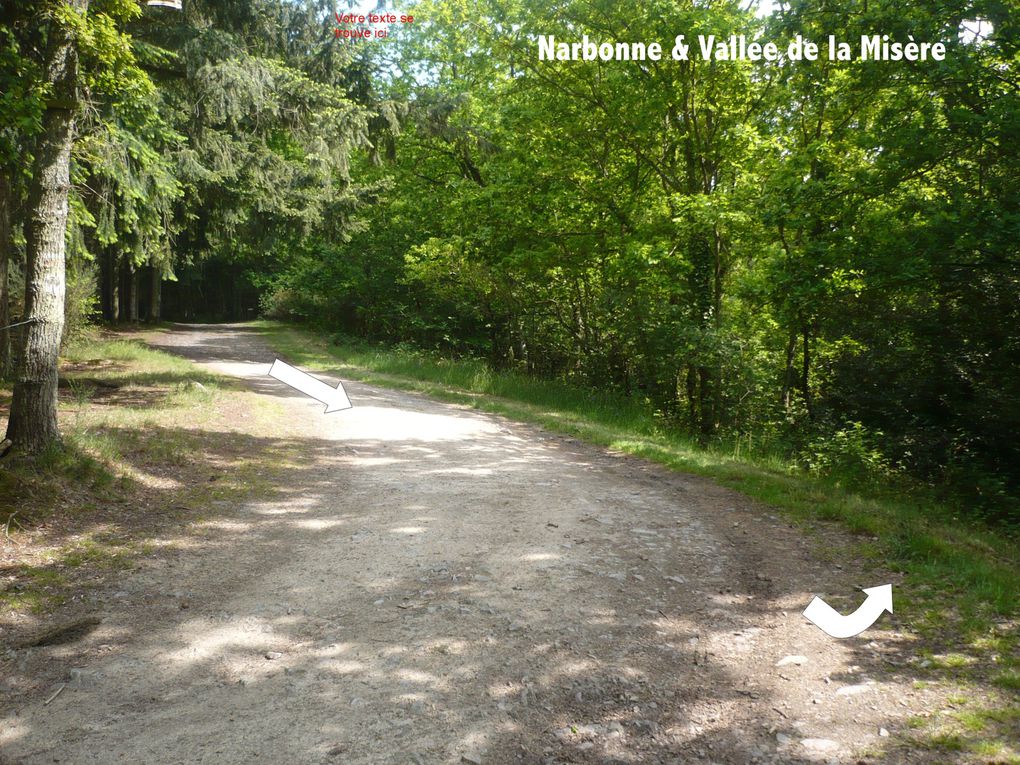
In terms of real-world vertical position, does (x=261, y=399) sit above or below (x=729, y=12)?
below

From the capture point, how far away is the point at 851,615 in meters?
4.86

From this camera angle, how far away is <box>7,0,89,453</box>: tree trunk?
703 cm

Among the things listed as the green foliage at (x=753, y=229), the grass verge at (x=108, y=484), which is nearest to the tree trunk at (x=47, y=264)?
the grass verge at (x=108, y=484)

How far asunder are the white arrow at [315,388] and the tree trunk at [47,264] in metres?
6.04

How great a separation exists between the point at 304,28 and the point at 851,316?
12006 mm

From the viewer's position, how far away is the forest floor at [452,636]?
11.2 feet

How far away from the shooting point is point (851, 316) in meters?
12.8

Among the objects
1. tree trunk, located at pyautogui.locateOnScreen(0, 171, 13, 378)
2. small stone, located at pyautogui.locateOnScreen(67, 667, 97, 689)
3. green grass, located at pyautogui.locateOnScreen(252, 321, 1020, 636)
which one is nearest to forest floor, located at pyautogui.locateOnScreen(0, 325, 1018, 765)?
small stone, located at pyautogui.locateOnScreen(67, 667, 97, 689)

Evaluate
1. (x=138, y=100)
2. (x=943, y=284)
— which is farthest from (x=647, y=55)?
(x=138, y=100)

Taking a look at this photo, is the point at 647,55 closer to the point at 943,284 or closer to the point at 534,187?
the point at 534,187

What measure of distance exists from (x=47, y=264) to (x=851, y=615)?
7911 mm

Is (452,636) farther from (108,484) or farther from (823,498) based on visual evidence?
(823,498)

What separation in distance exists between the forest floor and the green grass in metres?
0.35

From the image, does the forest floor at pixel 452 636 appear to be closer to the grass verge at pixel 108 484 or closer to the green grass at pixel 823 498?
the grass verge at pixel 108 484
